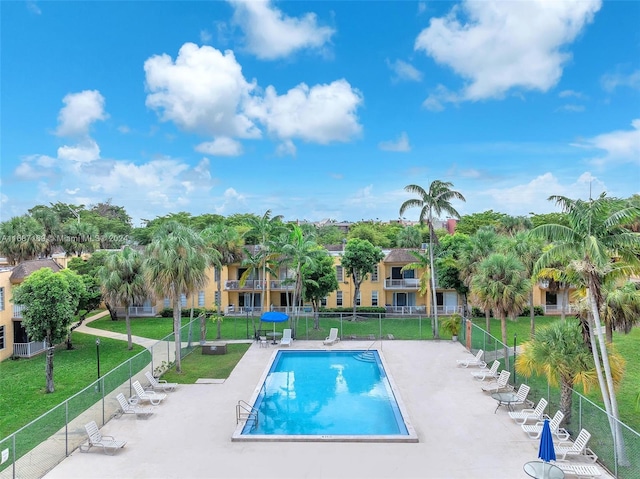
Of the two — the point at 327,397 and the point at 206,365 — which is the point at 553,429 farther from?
the point at 206,365

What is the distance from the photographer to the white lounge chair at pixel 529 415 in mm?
14805

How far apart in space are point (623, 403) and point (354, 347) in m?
13.3

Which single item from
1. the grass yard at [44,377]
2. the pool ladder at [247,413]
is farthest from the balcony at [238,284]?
the pool ladder at [247,413]

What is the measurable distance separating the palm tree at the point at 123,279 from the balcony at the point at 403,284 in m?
20.5

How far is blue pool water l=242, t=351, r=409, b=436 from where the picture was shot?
609 inches

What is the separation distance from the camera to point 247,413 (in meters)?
16.2

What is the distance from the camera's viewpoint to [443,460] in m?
12.7

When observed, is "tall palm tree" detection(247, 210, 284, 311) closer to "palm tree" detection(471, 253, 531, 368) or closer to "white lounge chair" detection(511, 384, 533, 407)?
"palm tree" detection(471, 253, 531, 368)

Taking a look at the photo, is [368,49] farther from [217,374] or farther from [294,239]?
[217,374]

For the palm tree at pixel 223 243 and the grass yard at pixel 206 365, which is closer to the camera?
the grass yard at pixel 206 365

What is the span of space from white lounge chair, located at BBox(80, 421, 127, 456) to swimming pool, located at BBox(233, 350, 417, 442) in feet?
11.2

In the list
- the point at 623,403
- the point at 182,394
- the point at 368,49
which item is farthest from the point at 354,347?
the point at 368,49

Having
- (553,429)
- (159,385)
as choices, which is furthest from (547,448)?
(159,385)

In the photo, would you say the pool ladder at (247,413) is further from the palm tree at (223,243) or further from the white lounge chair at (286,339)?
the palm tree at (223,243)
